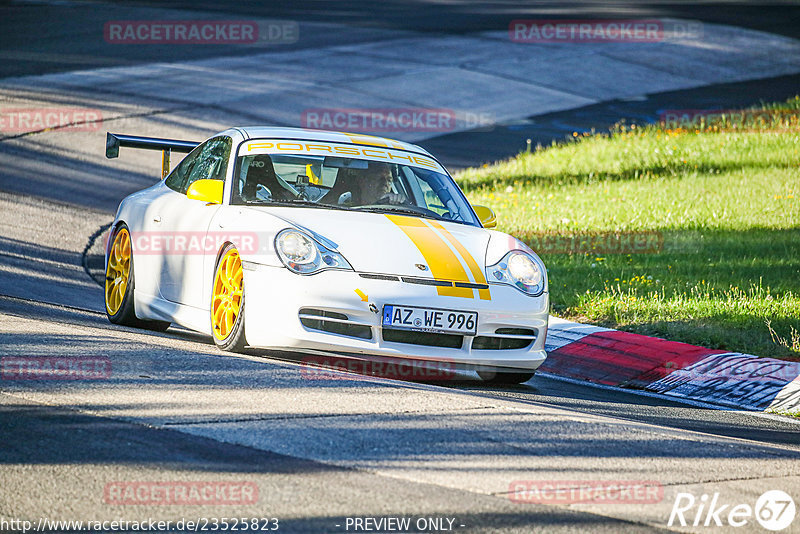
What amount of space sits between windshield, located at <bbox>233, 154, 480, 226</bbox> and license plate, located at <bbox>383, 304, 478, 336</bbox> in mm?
1169

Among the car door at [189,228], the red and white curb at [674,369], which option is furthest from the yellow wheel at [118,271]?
the red and white curb at [674,369]

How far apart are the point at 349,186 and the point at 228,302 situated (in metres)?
1.28

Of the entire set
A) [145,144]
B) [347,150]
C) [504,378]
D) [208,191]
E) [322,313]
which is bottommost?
[504,378]

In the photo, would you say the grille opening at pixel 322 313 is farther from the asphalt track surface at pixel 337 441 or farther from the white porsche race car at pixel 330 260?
the asphalt track surface at pixel 337 441

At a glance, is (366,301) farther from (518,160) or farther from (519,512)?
(518,160)

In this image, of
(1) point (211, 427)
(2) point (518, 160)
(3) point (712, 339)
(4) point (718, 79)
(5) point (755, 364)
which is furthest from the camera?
(4) point (718, 79)

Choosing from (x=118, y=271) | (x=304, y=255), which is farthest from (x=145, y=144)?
(x=304, y=255)

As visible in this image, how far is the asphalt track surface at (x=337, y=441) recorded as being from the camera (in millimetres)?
4172

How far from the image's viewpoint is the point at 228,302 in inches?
277

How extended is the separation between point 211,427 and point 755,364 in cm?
443

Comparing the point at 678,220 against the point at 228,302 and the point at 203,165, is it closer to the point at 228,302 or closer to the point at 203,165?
the point at 203,165

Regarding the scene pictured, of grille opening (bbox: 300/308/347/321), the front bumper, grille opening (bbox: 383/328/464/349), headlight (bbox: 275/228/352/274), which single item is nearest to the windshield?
headlight (bbox: 275/228/352/274)

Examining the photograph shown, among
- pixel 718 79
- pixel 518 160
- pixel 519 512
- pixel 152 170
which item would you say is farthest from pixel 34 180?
pixel 718 79

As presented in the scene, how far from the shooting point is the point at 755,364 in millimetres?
7992
